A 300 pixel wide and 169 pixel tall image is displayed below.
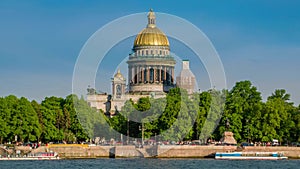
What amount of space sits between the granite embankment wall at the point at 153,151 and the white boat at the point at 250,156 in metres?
1.11

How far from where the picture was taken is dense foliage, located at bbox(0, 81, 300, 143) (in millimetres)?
130750

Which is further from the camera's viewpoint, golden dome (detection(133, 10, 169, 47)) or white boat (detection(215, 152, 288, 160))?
golden dome (detection(133, 10, 169, 47))

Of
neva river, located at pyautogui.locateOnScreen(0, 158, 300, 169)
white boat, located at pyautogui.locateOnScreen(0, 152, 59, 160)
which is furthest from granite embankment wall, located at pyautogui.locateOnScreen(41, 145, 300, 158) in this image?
neva river, located at pyautogui.locateOnScreen(0, 158, 300, 169)

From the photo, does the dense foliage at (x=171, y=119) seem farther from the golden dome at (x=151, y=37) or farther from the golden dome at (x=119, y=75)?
the golden dome at (x=151, y=37)

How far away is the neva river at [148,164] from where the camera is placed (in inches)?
4055

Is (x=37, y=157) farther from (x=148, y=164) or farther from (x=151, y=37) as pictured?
(x=151, y=37)

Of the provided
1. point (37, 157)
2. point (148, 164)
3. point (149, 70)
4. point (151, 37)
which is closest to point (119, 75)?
point (149, 70)

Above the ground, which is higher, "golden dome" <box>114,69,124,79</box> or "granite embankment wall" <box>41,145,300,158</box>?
"golden dome" <box>114,69,124,79</box>

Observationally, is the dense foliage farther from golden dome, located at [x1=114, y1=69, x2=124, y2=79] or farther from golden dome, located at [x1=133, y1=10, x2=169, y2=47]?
golden dome, located at [x1=133, y1=10, x2=169, y2=47]

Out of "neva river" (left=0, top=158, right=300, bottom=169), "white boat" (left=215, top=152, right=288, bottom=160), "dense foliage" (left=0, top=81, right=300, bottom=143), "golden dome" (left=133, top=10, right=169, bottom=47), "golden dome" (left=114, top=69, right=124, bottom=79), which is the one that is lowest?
"neva river" (left=0, top=158, right=300, bottom=169)

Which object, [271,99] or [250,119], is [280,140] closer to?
[250,119]

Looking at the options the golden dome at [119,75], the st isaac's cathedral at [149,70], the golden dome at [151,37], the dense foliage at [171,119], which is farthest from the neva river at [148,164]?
the golden dome at [151,37]

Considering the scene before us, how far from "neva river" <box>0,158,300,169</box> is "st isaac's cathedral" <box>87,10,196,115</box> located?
57659 mm

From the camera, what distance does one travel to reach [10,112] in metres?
130
